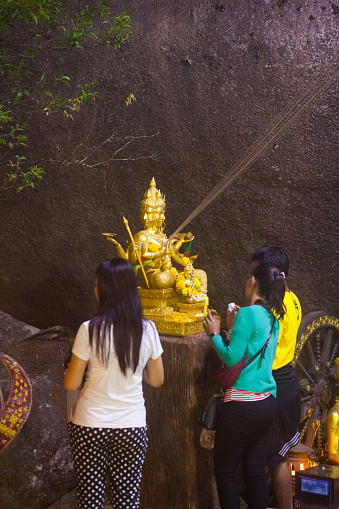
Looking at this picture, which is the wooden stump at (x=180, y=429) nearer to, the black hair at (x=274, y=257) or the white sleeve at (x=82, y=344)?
the black hair at (x=274, y=257)

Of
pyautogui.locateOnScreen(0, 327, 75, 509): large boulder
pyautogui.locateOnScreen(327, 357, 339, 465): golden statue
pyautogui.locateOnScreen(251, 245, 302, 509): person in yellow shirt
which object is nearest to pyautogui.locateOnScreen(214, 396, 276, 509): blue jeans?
pyautogui.locateOnScreen(251, 245, 302, 509): person in yellow shirt

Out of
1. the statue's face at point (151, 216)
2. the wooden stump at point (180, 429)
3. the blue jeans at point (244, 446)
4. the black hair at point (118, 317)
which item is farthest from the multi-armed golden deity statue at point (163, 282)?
the black hair at point (118, 317)

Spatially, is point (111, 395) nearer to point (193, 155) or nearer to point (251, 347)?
point (251, 347)

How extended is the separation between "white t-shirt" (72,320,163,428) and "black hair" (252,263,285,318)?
90cm

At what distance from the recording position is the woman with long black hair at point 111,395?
2328 millimetres

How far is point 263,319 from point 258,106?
2835 millimetres

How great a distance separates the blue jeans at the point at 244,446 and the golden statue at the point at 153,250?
1054 mm

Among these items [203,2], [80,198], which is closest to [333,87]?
[203,2]

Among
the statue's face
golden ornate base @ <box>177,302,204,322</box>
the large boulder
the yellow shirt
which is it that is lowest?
the large boulder

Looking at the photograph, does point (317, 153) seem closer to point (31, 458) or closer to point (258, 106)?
point (258, 106)

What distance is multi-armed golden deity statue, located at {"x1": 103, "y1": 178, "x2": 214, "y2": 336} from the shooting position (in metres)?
3.50

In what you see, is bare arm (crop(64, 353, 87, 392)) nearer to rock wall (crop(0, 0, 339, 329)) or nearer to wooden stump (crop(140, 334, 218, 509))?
wooden stump (crop(140, 334, 218, 509))

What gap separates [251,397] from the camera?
2812mm

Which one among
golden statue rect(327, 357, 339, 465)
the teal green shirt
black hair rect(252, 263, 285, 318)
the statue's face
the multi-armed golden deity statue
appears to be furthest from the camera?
golden statue rect(327, 357, 339, 465)
